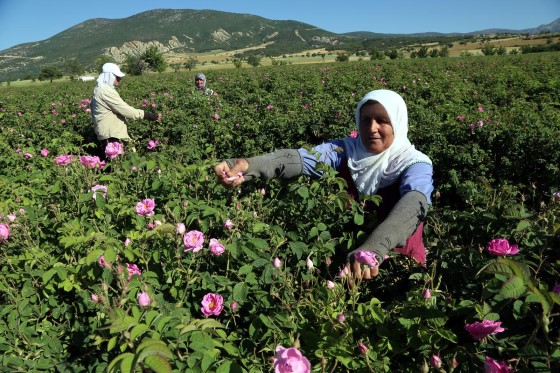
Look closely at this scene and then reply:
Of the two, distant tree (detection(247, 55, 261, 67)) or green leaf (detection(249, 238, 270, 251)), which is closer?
green leaf (detection(249, 238, 270, 251))

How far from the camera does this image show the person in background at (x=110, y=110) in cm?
476

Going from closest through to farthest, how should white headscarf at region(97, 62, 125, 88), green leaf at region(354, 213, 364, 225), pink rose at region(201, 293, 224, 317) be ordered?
1. pink rose at region(201, 293, 224, 317)
2. green leaf at region(354, 213, 364, 225)
3. white headscarf at region(97, 62, 125, 88)

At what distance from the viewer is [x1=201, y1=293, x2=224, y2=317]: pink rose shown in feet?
4.25

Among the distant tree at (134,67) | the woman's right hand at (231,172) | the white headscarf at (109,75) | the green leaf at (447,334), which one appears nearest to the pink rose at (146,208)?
the woman's right hand at (231,172)

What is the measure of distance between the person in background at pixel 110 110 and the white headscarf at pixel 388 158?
3.70 metres

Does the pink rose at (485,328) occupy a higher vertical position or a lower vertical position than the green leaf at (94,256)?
lower

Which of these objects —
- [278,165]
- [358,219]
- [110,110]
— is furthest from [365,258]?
[110,110]

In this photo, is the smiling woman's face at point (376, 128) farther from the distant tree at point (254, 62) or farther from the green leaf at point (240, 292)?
the distant tree at point (254, 62)

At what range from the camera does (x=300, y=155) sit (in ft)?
6.81

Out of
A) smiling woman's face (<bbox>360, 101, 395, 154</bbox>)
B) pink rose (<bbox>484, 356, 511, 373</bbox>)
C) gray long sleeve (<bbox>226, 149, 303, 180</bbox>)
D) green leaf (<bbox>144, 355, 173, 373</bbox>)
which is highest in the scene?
smiling woman's face (<bbox>360, 101, 395, 154</bbox>)

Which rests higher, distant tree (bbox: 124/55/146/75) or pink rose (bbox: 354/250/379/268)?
distant tree (bbox: 124/55/146/75)

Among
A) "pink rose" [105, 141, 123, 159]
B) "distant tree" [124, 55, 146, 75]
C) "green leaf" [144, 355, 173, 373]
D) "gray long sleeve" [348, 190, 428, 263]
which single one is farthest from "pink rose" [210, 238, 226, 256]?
"distant tree" [124, 55, 146, 75]

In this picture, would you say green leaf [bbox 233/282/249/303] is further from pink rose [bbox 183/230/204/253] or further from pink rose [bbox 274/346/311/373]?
pink rose [bbox 274/346/311/373]

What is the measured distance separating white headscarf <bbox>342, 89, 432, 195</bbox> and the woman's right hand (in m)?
0.61
